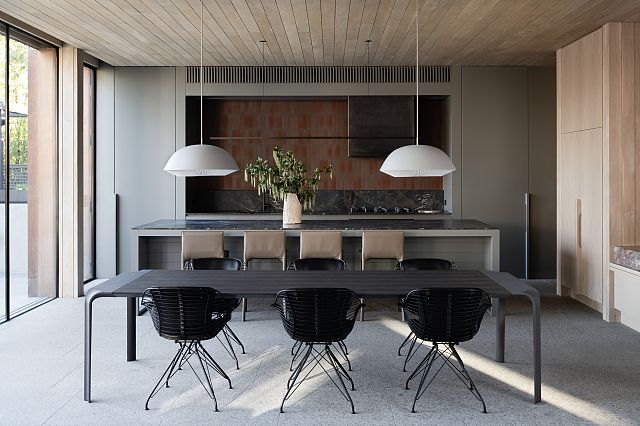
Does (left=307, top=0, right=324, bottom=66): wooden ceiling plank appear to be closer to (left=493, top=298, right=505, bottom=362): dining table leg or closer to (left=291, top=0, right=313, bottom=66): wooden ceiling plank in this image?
(left=291, top=0, right=313, bottom=66): wooden ceiling plank

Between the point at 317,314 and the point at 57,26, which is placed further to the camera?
the point at 57,26

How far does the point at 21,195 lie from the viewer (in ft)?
24.2

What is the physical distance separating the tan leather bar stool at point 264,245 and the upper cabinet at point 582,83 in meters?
3.56

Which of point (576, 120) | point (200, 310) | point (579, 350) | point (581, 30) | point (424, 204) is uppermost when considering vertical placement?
point (581, 30)

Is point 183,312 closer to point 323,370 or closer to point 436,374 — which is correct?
point 323,370

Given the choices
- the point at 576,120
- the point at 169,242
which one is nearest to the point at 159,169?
the point at 169,242

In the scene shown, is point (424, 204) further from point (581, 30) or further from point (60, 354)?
point (60, 354)

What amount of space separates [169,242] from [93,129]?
115 inches

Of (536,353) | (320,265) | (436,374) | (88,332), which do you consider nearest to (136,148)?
(320,265)

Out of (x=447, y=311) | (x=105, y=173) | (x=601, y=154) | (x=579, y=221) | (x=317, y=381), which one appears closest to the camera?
(x=447, y=311)

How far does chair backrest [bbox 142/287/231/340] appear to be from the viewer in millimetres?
4312

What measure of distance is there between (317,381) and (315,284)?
688 millimetres

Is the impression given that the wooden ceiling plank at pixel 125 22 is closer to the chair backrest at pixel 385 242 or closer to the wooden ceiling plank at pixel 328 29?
the wooden ceiling plank at pixel 328 29

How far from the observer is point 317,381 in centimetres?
479
